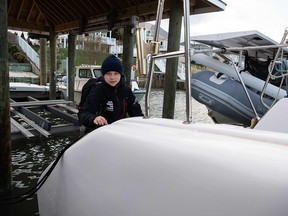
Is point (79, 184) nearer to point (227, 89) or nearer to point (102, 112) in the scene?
point (102, 112)

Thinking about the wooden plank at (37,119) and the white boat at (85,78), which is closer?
the wooden plank at (37,119)

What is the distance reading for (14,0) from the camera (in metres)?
10.2

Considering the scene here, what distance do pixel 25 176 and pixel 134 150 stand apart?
3679 millimetres

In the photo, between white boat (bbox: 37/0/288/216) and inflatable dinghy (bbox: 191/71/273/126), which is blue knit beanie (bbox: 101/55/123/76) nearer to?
white boat (bbox: 37/0/288/216)

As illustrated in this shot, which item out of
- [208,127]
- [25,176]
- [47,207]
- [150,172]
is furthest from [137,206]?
[25,176]

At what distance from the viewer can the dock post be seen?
3.19 m

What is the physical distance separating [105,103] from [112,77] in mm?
229

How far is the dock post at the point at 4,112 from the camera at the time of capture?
319 centimetres

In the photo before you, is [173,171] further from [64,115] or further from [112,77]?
[64,115]

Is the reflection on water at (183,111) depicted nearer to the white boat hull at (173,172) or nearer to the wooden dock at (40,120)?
the wooden dock at (40,120)

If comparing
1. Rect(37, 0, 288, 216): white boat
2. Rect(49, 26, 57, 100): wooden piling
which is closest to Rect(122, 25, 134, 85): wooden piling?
Rect(49, 26, 57, 100): wooden piling

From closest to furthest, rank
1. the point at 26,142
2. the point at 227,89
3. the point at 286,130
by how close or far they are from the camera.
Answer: the point at 286,130 → the point at 26,142 → the point at 227,89

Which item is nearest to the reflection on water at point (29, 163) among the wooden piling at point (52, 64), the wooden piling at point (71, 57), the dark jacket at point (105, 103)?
Result: the dark jacket at point (105, 103)

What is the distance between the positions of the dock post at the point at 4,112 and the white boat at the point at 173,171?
1584 mm
